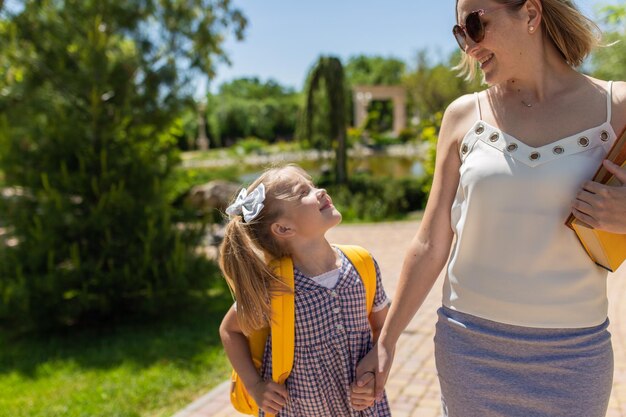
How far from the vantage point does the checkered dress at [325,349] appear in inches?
74.2

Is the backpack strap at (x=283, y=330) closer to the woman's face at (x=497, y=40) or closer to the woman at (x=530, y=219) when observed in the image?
the woman at (x=530, y=219)

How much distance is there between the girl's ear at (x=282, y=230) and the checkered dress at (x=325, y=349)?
0.12 meters

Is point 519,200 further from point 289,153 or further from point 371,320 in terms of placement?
point 289,153

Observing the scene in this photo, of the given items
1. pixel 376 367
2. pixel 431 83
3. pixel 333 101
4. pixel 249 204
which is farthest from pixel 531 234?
pixel 431 83

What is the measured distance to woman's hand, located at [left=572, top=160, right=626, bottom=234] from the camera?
4.42ft

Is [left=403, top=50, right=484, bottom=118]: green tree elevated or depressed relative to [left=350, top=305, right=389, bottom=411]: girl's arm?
elevated

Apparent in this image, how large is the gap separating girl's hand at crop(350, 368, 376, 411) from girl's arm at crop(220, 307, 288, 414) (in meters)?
0.22

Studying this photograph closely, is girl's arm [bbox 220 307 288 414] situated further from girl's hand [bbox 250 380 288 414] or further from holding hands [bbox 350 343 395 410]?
holding hands [bbox 350 343 395 410]

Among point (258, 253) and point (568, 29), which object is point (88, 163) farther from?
point (568, 29)

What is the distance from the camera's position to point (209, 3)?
6.51 m

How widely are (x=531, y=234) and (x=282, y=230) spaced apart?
76cm

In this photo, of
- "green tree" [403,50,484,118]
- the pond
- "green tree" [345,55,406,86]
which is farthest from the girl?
"green tree" [345,55,406,86]

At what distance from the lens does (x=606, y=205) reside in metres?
1.35

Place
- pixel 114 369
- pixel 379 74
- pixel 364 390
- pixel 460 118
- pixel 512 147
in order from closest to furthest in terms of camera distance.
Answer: pixel 512 147
pixel 460 118
pixel 364 390
pixel 114 369
pixel 379 74
